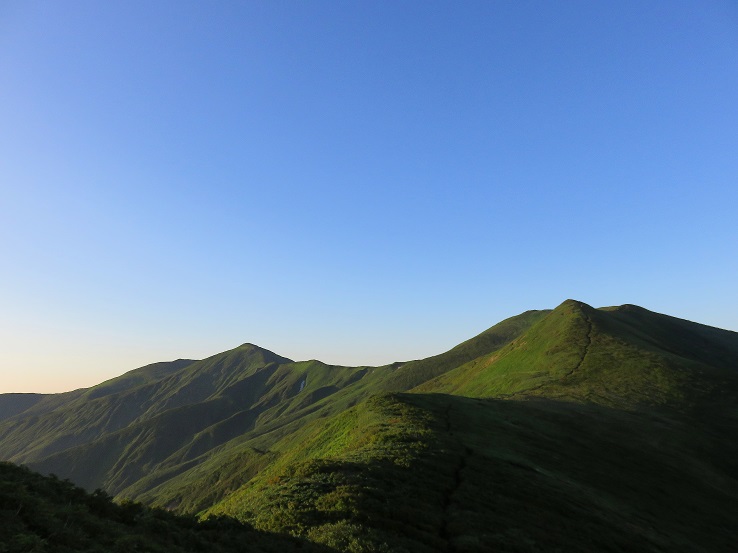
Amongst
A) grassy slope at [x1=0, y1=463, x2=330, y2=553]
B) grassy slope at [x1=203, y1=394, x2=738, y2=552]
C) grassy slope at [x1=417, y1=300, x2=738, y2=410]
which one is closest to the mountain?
grassy slope at [x1=203, y1=394, x2=738, y2=552]

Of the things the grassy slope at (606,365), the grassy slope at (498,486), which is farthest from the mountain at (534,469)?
the grassy slope at (606,365)

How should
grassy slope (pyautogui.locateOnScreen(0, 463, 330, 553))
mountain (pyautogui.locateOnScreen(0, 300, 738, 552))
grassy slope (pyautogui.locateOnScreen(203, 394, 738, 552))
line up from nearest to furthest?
grassy slope (pyautogui.locateOnScreen(0, 463, 330, 553))
grassy slope (pyautogui.locateOnScreen(203, 394, 738, 552))
mountain (pyautogui.locateOnScreen(0, 300, 738, 552))

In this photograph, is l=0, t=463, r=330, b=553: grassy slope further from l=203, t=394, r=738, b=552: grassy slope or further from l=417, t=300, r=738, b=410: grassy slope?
l=417, t=300, r=738, b=410: grassy slope

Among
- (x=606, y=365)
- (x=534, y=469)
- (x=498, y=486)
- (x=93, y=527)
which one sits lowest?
(x=534, y=469)

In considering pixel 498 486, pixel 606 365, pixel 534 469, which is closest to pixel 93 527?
pixel 498 486

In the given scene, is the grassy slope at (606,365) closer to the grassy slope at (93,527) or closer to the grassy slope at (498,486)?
the grassy slope at (498,486)

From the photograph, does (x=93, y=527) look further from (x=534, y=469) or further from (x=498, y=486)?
(x=534, y=469)

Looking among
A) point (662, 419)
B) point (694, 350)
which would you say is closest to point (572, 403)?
point (662, 419)

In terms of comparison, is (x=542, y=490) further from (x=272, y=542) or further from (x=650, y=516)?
(x=272, y=542)

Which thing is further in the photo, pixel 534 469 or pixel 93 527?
pixel 534 469

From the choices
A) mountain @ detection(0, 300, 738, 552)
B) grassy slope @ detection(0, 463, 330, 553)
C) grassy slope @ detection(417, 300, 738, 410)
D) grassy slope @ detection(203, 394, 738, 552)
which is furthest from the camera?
grassy slope @ detection(417, 300, 738, 410)

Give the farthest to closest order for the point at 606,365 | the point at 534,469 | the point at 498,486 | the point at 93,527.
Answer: the point at 606,365 → the point at 534,469 → the point at 498,486 → the point at 93,527

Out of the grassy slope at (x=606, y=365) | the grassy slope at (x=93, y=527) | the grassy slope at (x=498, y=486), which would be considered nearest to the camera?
the grassy slope at (x=93, y=527)

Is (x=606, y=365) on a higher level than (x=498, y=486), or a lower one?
higher
